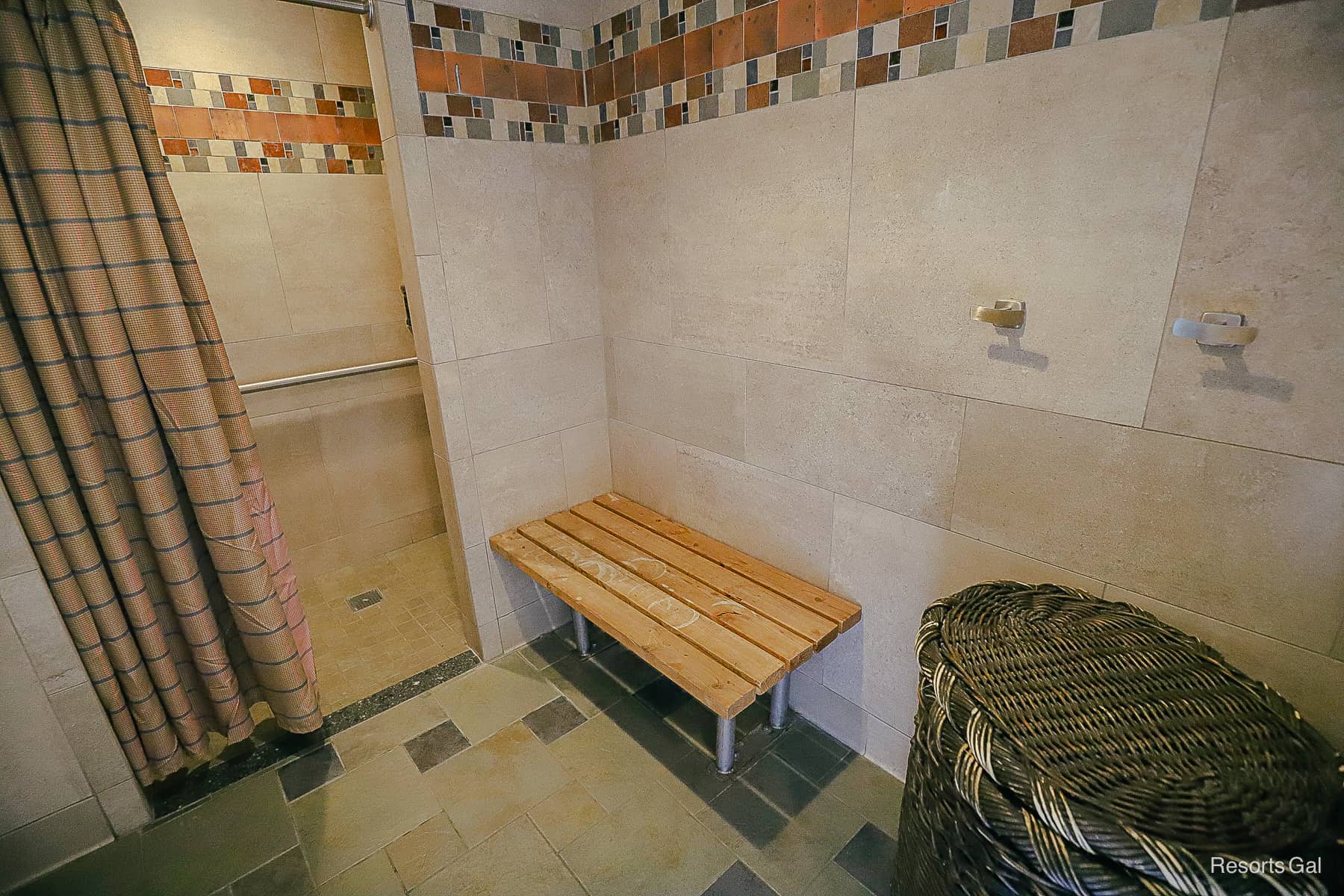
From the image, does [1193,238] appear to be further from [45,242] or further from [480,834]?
[45,242]

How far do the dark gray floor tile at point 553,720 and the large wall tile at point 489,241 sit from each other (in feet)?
4.00

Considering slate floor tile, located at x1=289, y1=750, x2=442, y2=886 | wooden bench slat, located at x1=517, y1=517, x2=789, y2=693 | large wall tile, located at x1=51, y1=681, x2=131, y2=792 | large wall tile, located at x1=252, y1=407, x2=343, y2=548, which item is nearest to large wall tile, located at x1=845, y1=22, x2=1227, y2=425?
wooden bench slat, located at x1=517, y1=517, x2=789, y2=693

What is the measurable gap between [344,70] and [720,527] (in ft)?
7.99

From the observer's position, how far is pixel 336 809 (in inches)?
70.6

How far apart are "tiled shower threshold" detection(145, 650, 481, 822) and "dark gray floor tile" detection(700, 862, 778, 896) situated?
3.95 ft

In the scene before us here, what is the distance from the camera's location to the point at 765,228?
68.5 inches

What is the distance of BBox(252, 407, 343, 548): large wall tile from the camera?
8.91ft

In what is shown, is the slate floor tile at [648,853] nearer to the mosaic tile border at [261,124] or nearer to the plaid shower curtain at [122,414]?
the plaid shower curtain at [122,414]

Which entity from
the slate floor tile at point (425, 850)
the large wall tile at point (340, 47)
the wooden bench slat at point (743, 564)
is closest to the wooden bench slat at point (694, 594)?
the wooden bench slat at point (743, 564)

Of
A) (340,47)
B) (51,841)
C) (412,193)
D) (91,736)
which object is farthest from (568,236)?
(51,841)

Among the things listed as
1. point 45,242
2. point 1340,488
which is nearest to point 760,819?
point 1340,488

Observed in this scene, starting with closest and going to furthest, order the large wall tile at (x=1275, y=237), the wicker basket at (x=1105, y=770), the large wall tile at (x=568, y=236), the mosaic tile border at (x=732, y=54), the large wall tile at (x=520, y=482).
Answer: the wicker basket at (x=1105, y=770) → the large wall tile at (x=1275, y=237) → the mosaic tile border at (x=732, y=54) → the large wall tile at (x=568, y=236) → the large wall tile at (x=520, y=482)

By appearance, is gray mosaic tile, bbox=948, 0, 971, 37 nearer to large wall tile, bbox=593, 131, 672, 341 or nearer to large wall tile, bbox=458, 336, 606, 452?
large wall tile, bbox=593, 131, 672, 341

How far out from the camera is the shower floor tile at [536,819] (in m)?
1.58
